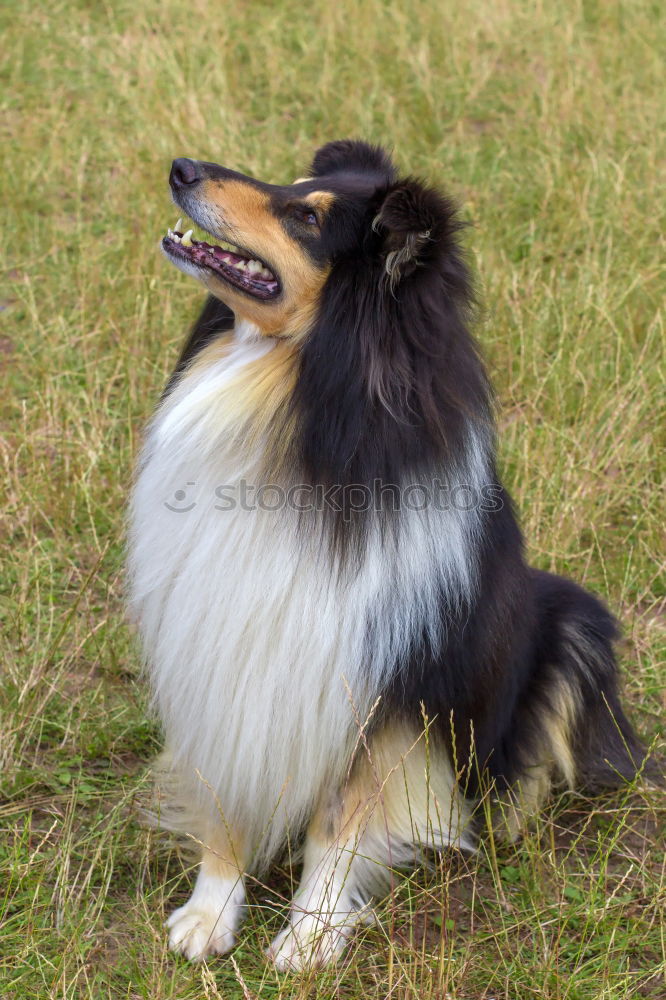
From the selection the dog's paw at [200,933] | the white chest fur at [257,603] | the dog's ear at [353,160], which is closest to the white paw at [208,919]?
the dog's paw at [200,933]

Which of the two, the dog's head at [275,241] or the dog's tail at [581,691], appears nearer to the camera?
the dog's head at [275,241]

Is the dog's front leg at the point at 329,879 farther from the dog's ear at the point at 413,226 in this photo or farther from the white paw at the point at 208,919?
the dog's ear at the point at 413,226

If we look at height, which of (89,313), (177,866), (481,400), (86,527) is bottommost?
(177,866)

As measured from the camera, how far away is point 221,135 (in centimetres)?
609

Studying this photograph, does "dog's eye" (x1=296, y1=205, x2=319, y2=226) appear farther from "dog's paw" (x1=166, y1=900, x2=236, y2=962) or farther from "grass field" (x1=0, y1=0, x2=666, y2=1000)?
"dog's paw" (x1=166, y1=900, x2=236, y2=962)

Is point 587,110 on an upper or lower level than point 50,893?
upper

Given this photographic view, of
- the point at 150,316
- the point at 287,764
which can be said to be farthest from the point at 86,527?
the point at 287,764

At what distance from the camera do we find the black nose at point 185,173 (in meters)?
2.51

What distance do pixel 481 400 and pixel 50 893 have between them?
5.49ft

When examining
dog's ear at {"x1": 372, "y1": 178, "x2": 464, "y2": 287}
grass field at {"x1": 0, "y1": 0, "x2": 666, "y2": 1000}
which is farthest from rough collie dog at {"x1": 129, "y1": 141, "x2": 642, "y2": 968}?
grass field at {"x1": 0, "y1": 0, "x2": 666, "y2": 1000}

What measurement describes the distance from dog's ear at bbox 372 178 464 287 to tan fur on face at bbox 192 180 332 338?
0.24 metres

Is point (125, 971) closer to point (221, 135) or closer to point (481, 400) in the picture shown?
point (481, 400)

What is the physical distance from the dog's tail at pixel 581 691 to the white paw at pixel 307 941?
828 millimetres

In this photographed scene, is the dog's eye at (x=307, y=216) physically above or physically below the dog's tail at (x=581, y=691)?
above
